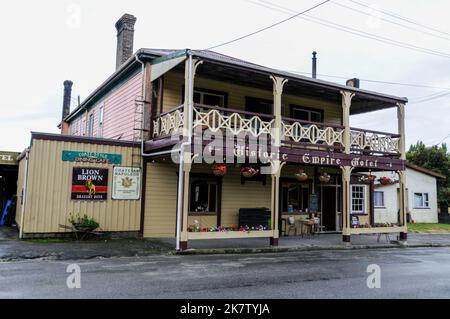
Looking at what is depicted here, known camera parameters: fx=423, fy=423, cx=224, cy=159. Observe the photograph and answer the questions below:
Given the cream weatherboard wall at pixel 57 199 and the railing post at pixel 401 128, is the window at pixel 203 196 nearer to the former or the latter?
the cream weatherboard wall at pixel 57 199

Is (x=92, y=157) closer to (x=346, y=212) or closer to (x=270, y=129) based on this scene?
(x=270, y=129)

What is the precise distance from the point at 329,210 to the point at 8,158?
595 inches

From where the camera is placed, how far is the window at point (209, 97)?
1648cm

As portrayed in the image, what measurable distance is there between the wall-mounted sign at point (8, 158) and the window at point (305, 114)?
12.7 meters

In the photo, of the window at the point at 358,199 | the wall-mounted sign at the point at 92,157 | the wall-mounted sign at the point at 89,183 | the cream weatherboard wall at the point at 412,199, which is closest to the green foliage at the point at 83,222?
the wall-mounted sign at the point at 89,183

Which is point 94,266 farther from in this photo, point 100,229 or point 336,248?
point 336,248

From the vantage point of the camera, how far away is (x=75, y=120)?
2750 centimetres

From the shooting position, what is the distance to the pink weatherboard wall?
55.0 feet

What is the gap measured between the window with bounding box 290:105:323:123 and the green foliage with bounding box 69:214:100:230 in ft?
32.2

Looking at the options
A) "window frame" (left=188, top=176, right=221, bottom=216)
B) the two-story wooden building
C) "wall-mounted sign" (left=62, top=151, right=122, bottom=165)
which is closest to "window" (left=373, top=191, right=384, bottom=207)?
the two-story wooden building

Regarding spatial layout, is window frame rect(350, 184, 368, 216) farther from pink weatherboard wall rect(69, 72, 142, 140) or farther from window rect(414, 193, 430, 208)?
pink weatherboard wall rect(69, 72, 142, 140)

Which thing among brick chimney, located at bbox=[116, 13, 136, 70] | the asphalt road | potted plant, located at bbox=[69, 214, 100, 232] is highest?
brick chimney, located at bbox=[116, 13, 136, 70]

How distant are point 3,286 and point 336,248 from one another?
10737 mm
